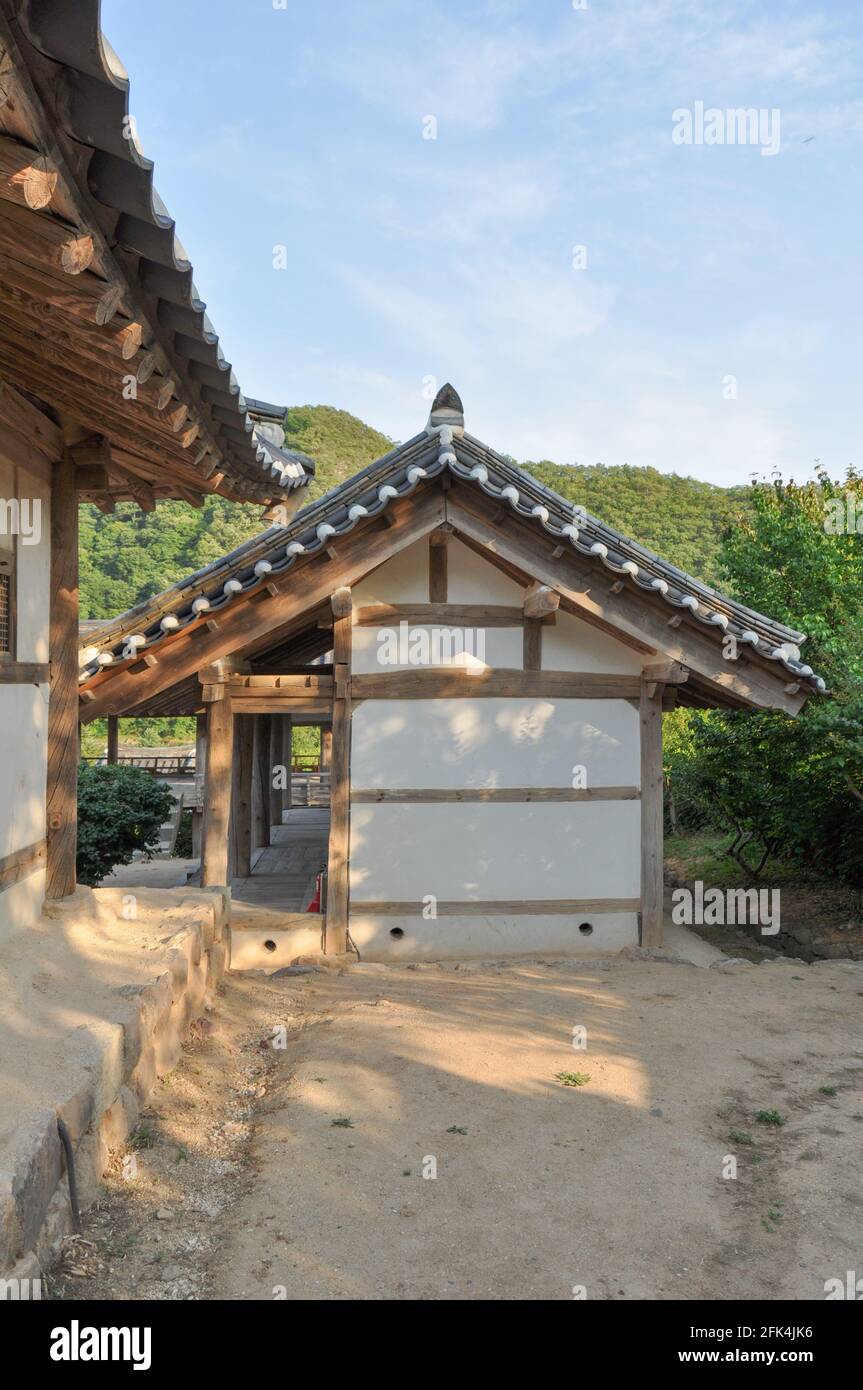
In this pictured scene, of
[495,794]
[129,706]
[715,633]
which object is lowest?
[495,794]

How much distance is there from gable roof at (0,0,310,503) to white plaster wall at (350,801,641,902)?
373 centimetres

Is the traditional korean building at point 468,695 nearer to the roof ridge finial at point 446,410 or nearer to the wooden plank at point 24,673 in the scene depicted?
the roof ridge finial at point 446,410

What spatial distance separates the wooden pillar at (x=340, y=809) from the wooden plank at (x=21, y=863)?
277cm

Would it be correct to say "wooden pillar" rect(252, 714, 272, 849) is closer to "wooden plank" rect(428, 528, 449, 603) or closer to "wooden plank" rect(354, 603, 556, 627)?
"wooden plank" rect(354, 603, 556, 627)

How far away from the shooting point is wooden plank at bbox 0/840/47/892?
4.91 meters

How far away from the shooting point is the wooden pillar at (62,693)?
19.0 feet

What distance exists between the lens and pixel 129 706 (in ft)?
25.8

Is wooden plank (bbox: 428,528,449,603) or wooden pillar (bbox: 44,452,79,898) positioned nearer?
wooden pillar (bbox: 44,452,79,898)

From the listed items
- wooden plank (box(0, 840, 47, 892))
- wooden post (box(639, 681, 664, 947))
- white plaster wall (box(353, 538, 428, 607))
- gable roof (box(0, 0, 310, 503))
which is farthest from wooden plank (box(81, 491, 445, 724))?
wooden post (box(639, 681, 664, 947))

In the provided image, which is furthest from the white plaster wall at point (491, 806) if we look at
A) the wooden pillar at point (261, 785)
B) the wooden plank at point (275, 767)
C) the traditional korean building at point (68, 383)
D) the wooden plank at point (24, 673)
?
the wooden plank at point (275, 767)

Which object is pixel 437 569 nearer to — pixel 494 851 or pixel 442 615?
pixel 442 615

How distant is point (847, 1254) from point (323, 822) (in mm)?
13693
